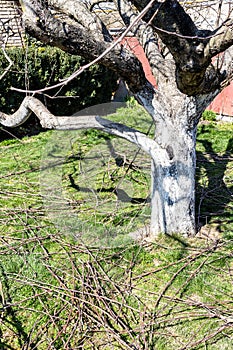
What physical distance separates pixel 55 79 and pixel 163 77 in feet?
16.4

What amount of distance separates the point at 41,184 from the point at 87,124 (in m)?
2.04

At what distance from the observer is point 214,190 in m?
4.59

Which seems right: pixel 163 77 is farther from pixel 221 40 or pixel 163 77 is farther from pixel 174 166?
pixel 221 40

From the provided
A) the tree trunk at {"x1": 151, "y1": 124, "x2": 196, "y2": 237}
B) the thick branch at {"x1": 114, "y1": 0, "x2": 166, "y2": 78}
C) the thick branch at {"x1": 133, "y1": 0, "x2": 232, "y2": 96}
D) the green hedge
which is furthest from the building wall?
the tree trunk at {"x1": 151, "y1": 124, "x2": 196, "y2": 237}

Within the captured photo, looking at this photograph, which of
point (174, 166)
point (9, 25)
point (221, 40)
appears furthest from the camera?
point (9, 25)

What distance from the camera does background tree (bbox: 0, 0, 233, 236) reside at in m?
2.47

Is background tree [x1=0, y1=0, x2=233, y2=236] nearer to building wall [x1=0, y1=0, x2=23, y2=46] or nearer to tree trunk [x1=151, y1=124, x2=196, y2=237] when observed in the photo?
tree trunk [x1=151, y1=124, x2=196, y2=237]

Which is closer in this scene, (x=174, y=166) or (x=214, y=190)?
(x=174, y=166)

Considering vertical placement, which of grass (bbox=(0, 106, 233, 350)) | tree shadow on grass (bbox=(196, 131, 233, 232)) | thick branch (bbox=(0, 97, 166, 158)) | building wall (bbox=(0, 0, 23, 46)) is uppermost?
building wall (bbox=(0, 0, 23, 46))

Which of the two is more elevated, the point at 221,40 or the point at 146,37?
the point at 146,37

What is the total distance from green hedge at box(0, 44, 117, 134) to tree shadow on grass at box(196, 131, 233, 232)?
126 inches

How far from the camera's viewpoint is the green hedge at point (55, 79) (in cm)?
707

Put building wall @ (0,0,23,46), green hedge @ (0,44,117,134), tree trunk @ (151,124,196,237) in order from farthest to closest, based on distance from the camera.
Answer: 1. green hedge @ (0,44,117,134)
2. tree trunk @ (151,124,196,237)
3. building wall @ (0,0,23,46)

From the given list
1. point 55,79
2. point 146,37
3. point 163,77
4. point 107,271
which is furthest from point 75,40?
point 55,79
